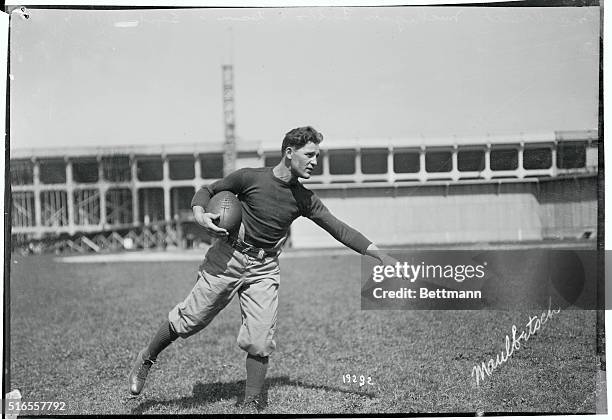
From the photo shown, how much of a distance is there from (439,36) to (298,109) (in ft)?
4.18

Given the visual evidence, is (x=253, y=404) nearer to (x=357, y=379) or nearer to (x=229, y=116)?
(x=357, y=379)

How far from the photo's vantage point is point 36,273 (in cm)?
927

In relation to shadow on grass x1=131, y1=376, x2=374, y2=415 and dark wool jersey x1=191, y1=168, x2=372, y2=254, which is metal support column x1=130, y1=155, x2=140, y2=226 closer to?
dark wool jersey x1=191, y1=168, x2=372, y2=254

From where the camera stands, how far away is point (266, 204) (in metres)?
5.38

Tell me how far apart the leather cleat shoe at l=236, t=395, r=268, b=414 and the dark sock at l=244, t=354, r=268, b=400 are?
1.2 inches

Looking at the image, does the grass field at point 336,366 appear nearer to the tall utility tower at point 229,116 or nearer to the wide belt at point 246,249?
the wide belt at point 246,249

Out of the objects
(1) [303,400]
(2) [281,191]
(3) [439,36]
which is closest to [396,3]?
(3) [439,36]

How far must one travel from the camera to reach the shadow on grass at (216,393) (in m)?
5.50

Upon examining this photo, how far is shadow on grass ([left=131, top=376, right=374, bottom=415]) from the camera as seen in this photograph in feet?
18.0
